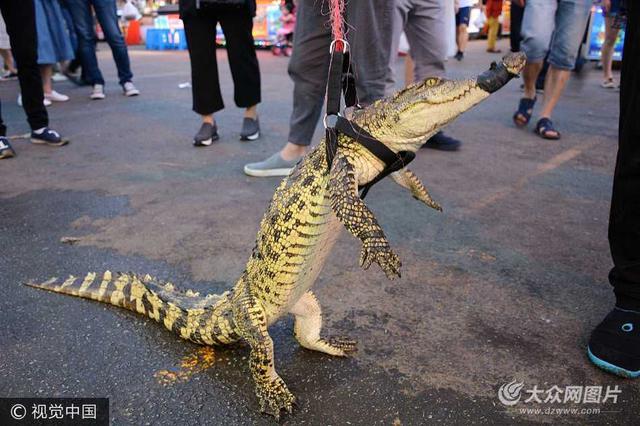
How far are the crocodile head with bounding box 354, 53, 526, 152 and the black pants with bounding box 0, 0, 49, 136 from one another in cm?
424

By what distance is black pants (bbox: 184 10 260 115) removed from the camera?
15.7 feet

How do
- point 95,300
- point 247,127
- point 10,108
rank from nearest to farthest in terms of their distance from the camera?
→ point 95,300, point 247,127, point 10,108

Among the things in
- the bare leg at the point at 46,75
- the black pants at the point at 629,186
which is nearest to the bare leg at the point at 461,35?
the bare leg at the point at 46,75

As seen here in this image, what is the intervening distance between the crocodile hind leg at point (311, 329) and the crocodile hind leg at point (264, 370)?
24cm

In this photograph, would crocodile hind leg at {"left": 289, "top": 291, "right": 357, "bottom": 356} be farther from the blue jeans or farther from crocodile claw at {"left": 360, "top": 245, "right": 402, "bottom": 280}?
the blue jeans

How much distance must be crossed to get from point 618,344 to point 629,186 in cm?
65

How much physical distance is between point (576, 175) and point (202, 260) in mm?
3256

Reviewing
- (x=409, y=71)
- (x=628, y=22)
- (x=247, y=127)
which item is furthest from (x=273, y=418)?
(x=409, y=71)

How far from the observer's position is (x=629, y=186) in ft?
6.78

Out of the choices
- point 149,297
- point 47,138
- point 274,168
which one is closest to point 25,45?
point 47,138

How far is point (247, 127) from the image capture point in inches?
213

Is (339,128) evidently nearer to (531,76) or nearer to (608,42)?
(531,76)

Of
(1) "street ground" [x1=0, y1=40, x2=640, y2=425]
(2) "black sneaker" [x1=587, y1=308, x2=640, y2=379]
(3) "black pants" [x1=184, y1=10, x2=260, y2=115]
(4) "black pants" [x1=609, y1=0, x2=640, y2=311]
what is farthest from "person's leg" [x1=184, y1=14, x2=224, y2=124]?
(2) "black sneaker" [x1=587, y1=308, x2=640, y2=379]

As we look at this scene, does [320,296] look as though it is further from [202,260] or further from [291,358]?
[202,260]
